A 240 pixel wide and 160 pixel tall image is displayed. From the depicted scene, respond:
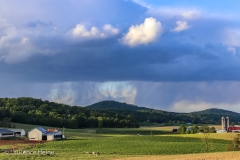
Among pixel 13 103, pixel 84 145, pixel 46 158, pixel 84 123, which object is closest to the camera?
pixel 46 158

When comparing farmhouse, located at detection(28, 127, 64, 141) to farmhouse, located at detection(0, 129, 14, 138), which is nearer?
farmhouse, located at detection(28, 127, 64, 141)

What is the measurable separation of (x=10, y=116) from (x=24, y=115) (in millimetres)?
5935

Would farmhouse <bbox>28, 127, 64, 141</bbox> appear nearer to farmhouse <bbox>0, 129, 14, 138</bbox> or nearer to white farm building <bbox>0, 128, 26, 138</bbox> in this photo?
farmhouse <bbox>0, 129, 14, 138</bbox>

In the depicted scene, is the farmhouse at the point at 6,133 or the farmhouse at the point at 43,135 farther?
the farmhouse at the point at 6,133

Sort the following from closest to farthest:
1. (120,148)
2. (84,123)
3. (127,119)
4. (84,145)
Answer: (120,148) < (84,145) < (84,123) < (127,119)

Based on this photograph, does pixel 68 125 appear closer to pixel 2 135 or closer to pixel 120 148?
pixel 2 135

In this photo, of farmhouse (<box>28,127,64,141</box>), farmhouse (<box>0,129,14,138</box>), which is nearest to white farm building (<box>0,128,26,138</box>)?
farmhouse (<box>0,129,14,138</box>)

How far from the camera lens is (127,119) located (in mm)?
180875

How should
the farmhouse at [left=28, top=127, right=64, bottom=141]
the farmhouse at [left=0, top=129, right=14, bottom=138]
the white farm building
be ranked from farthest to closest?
1. the white farm building
2. the farmhouse at [left=0, top=129, right=14, bottom=138]
3. the farmhouse at [left=28, top=127, right=64, bottom=141]

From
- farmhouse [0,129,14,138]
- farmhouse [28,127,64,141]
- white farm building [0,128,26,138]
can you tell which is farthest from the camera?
white farm building [0,128,26,138]

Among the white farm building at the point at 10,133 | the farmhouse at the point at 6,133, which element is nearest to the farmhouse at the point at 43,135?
the farmhouse at the point at 6,133

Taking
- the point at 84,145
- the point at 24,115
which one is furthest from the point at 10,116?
the point at 84,145

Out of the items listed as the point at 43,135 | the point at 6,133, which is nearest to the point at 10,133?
the point at 6,133

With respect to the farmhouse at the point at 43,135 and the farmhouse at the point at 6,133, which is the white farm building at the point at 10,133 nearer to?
the farmhouse at the point at 6,133
